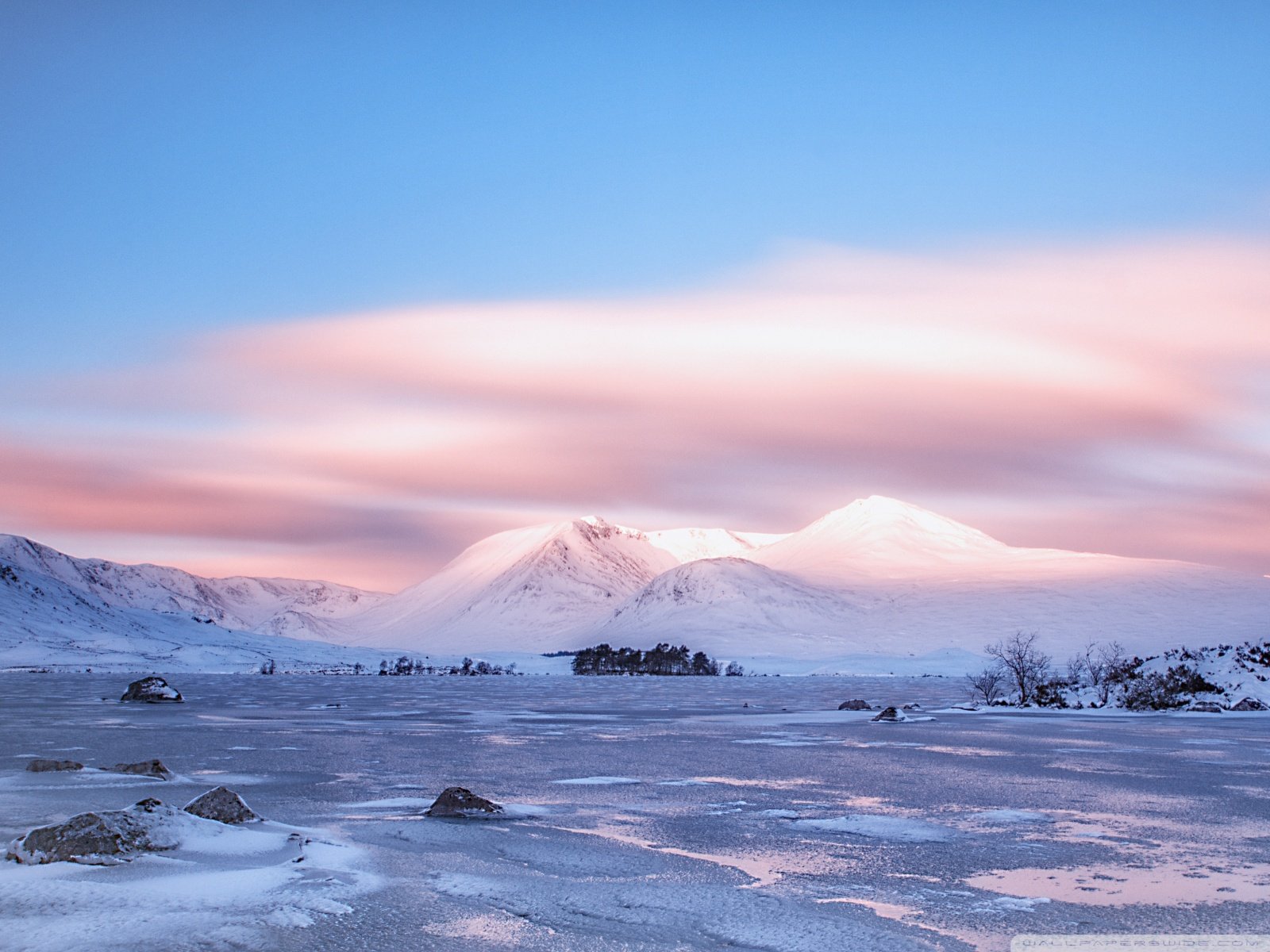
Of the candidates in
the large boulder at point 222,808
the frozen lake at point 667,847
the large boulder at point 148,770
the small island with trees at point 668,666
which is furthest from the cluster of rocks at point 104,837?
the small island with trees at point 668,666

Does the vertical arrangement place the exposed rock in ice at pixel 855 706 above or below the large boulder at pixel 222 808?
below

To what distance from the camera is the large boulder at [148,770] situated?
17891 millimetres

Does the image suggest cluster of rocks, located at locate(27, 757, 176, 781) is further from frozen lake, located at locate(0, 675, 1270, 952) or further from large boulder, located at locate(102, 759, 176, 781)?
frozen lake, located at locate(0, 675, 1270, 952)

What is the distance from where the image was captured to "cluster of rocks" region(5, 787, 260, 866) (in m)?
10.1

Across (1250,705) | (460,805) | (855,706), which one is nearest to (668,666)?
(855,706)

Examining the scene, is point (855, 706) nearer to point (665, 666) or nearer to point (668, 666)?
point (668, 666)

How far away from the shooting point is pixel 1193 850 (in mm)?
12055

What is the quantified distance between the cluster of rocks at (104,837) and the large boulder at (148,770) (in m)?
6.57

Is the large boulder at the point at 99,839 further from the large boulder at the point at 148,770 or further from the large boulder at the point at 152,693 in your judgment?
the large boulder at the point at 152,693

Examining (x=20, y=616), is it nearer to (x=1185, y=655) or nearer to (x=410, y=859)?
(x=1185, y=655)

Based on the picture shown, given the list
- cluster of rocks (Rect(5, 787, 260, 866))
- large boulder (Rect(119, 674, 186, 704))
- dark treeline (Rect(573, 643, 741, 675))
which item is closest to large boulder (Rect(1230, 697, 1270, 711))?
cluster of rocks (Rect(5, 787, 260, 866))

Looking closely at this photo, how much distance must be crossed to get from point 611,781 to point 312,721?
19.3 metres

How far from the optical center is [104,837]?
1041 cm

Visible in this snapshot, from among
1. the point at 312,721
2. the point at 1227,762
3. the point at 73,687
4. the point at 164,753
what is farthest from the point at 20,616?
the point at 1227,762
